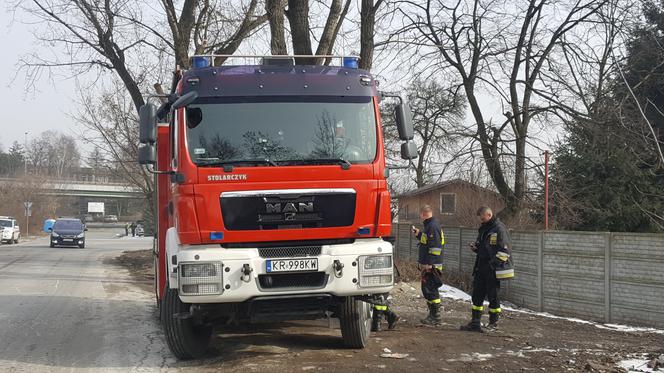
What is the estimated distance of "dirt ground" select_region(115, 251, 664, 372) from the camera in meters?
6.75

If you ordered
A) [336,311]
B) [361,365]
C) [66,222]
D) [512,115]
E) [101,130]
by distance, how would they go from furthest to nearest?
[66,222] → [101,130] → [512,115] → [336,311] → [361,365]

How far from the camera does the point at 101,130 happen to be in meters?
27.3

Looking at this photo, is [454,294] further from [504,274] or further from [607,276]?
[504,274]

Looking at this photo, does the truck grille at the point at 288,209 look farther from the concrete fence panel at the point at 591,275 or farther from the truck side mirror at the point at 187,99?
the concrete fence panel at the point at 591,275

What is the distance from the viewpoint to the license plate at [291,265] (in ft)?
21.5

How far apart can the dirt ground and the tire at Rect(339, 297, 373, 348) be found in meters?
0.13

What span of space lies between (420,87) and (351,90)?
13939 mm

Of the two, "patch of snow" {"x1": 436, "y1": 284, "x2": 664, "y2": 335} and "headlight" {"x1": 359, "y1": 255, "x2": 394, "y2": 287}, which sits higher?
"headlight" {"x1": 359, "y1": 255, "x2": 394, "y2": 287}

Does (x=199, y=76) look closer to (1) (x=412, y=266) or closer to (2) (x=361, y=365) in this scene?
(2) (x=361, y=365)

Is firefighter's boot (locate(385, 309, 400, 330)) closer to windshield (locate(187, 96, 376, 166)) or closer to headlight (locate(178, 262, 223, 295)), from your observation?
windshield (locate(187, 96, 376, 166))

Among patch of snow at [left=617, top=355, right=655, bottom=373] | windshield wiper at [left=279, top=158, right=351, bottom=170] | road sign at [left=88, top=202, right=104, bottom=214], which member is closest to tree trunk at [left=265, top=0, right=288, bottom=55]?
windshield wiper at [left=279, top=158, right=351, bottom=170]

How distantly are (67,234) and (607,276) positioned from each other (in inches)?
1271

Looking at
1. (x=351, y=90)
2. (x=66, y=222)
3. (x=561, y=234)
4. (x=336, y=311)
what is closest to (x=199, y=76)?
(x=351, y=90)

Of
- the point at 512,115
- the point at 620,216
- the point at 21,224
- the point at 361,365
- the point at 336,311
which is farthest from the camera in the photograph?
the point at 21,224
